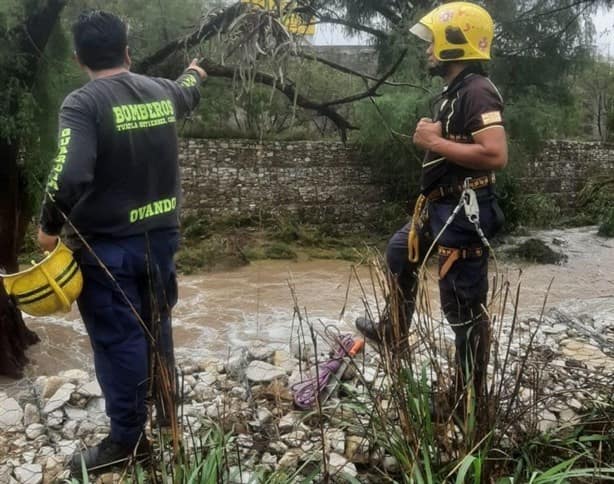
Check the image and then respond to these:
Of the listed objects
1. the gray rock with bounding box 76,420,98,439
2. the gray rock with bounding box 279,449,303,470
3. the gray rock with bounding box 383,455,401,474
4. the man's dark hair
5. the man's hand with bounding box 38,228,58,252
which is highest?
the man's dark hair

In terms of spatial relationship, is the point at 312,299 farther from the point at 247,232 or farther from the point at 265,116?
the point at 265,116

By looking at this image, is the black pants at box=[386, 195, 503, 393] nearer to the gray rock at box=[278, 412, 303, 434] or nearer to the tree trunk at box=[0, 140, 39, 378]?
the gray rock at box=[278, 412, 303, 434]

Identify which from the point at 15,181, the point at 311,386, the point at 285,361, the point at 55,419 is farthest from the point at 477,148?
the point at 15,181

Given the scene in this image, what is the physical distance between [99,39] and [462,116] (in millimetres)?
1504

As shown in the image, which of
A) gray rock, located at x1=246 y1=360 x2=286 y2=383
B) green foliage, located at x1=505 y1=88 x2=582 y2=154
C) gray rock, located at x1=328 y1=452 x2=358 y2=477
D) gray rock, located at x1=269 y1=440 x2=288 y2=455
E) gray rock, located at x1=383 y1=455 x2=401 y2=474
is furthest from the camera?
green foliage, located at x1=505 y1=88 x2=582 y2=154

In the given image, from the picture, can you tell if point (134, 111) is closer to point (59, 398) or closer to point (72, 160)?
point (72, 160)

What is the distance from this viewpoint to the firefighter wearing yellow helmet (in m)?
2.88

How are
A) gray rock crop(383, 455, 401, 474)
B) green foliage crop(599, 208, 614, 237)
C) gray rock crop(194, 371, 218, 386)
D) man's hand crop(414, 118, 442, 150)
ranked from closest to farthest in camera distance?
gray rock crop(383, 455, 401, 474) < man's hand crop(414, 118, 442, 150) < gray rock crop(194, 371, 218, 386) < green foliage crop(599, 208, 614, 237)

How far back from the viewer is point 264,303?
7.55 meters

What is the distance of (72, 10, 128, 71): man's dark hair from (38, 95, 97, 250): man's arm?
22 cm

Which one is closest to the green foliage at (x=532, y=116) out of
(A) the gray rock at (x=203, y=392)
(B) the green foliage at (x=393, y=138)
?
(B) the green foliage at (x=393, y=138)

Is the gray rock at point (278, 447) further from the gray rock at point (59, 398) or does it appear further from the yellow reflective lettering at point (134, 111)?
the yellow reflective lettering at point (134, 111)

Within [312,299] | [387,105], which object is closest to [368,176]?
[387,105]

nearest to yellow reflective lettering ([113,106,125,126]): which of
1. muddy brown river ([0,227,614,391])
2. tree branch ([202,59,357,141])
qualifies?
tree branch ([202,59,357,141])
